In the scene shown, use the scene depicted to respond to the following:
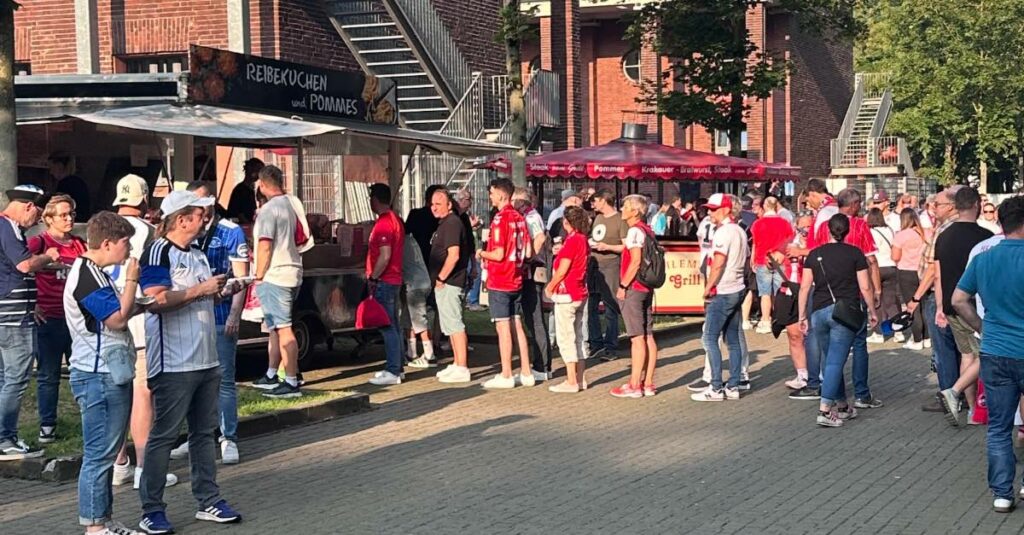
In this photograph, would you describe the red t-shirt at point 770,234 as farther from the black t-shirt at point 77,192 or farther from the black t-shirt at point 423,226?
the black t-shirt at point 77,192

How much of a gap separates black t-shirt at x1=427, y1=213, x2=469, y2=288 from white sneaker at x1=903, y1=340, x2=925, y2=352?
6.53m

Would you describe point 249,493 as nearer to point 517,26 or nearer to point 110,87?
point 110,87

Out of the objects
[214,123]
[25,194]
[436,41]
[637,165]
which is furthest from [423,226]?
[436,41]

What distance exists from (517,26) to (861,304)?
24.8 feet

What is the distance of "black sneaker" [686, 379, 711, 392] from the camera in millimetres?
13036

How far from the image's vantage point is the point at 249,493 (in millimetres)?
8516

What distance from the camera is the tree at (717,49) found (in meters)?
24.0

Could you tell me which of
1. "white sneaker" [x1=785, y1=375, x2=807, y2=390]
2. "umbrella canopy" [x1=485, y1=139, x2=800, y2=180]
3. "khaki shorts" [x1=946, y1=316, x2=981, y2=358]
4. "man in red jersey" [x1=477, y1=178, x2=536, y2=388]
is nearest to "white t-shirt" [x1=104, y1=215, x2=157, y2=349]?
"man in red jersey" [x1=477, y1=178, x2=536, y2=388]

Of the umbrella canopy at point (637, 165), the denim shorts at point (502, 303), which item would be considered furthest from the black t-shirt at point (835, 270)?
the umbrella canopy at point (637, 165)

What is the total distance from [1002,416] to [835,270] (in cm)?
326

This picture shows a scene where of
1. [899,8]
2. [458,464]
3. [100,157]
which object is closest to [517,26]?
[100,157]

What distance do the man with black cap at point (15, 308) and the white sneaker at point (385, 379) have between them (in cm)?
441

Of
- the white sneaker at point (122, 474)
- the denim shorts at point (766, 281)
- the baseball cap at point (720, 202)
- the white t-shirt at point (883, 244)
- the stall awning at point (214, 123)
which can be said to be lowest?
the white sneaker at point (122, 474)

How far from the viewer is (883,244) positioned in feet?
57.1
